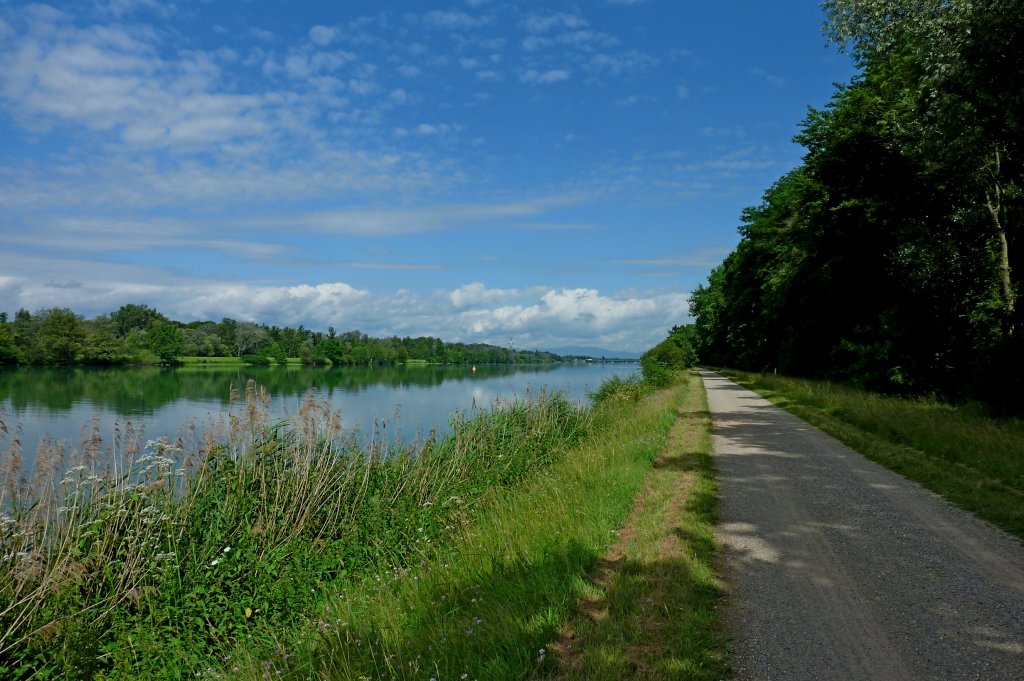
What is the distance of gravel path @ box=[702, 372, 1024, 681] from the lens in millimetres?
3875

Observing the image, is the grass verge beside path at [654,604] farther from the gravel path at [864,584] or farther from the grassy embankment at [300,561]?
the gravel path at [864,584]

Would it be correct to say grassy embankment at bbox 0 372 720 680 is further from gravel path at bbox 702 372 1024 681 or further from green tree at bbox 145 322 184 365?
green tree at bbox 145 322 184 365

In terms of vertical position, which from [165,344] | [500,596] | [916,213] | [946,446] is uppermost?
[916,213]

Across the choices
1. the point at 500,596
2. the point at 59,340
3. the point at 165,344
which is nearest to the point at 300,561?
the point at 500,596

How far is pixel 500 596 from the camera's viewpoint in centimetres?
505

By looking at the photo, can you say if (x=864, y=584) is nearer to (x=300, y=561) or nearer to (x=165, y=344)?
(x=300, y=561)

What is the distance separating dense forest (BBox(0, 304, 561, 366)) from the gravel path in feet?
325

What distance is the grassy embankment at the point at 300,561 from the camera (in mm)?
4727

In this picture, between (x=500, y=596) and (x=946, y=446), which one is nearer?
(x=500, y=596)

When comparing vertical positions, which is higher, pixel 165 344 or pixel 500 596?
pixel 165 344

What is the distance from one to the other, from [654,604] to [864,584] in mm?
1964

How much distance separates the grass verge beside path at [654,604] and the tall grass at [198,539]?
303 centimetres

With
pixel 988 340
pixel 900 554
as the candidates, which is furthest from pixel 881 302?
pixel 900 554

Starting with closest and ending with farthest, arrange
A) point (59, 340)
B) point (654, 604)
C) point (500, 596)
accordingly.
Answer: point (654, 604) → point (500, 596) → point (59, 340)
